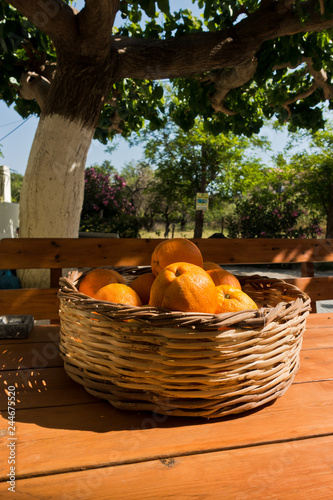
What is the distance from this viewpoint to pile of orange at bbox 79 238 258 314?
0.80m

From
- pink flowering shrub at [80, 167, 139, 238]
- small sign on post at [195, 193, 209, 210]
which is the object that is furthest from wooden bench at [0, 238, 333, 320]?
pink flowering shrub at [80, 167, 139, 238]

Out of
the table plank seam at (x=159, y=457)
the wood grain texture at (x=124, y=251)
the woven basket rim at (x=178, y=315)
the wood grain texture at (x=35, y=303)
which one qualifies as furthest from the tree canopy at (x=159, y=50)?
the table plank seam at (x=159, y=457)

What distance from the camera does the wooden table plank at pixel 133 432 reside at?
0.63 m

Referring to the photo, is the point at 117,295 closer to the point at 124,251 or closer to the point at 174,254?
the point at 174,254

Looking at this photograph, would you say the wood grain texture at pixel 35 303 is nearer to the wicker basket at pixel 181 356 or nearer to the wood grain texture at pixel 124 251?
the wood grain texture at pixel 124 251

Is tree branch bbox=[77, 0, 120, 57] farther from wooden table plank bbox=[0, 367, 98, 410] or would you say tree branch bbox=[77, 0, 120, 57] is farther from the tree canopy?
wooden table plank bbox=[0, 367, 98, 410]

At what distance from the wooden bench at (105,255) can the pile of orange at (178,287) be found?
1.38 m

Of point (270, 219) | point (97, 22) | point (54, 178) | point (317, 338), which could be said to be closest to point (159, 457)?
point (317, 338)

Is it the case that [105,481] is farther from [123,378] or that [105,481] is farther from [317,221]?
[317,221]

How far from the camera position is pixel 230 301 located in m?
0.88

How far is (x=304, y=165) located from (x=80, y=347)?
1237 centimetres

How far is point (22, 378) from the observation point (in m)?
0.91

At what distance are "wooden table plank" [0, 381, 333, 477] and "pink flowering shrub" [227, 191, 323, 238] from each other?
1114 centimetres

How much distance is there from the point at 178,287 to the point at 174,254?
22 cm
